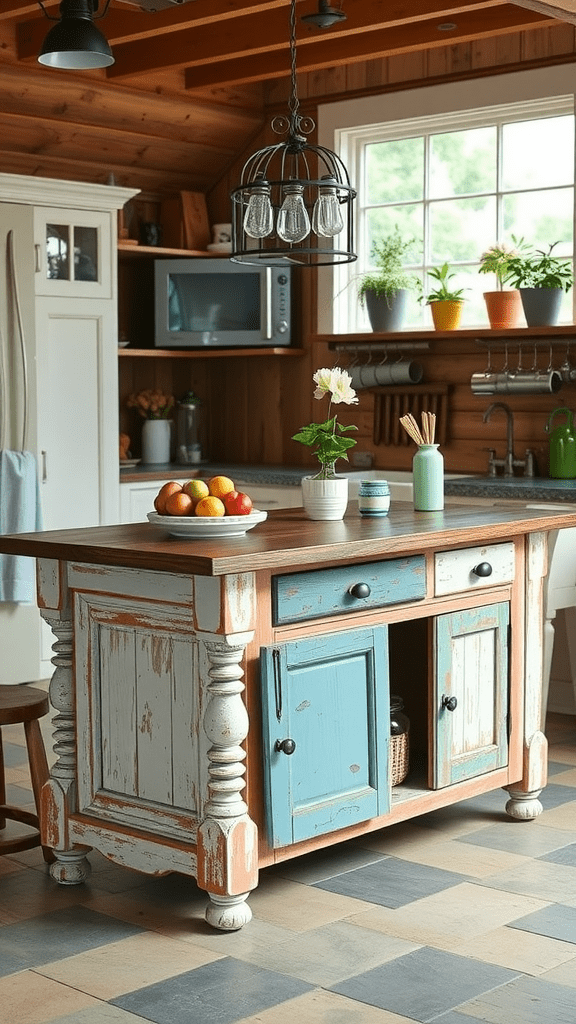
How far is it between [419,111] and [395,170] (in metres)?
0.34

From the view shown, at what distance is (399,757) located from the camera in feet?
11.5

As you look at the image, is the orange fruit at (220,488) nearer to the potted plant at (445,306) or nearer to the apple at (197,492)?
the apple at (197,492)

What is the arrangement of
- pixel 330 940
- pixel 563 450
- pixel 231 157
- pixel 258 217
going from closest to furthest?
pixel 330 940 → pixel 258 217 → pixel 563 450 → pixel 231 157

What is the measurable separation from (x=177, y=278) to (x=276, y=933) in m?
3.88

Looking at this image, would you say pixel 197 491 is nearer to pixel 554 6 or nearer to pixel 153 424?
pixel 554 6

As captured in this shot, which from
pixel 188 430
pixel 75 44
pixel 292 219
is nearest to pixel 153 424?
pixel 188 430

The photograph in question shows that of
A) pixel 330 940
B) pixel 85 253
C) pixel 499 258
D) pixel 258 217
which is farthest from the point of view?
pixel 85 253

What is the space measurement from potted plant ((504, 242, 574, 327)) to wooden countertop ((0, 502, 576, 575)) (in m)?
1.65

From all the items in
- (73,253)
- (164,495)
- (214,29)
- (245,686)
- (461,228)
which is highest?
(214,29)

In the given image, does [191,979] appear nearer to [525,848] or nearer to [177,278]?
[525,848]

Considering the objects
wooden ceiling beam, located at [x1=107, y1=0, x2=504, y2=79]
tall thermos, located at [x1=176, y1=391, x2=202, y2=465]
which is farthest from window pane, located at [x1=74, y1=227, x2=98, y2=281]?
tall thermos, located at [x1=176, y1=391, x2=202, y2=465]

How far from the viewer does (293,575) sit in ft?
10.0

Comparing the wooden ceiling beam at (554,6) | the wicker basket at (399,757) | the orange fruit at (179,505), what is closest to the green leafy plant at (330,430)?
the orange fruit at (179,505)

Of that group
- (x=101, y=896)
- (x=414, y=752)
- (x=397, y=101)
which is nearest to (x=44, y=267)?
(x=397, y=101)
